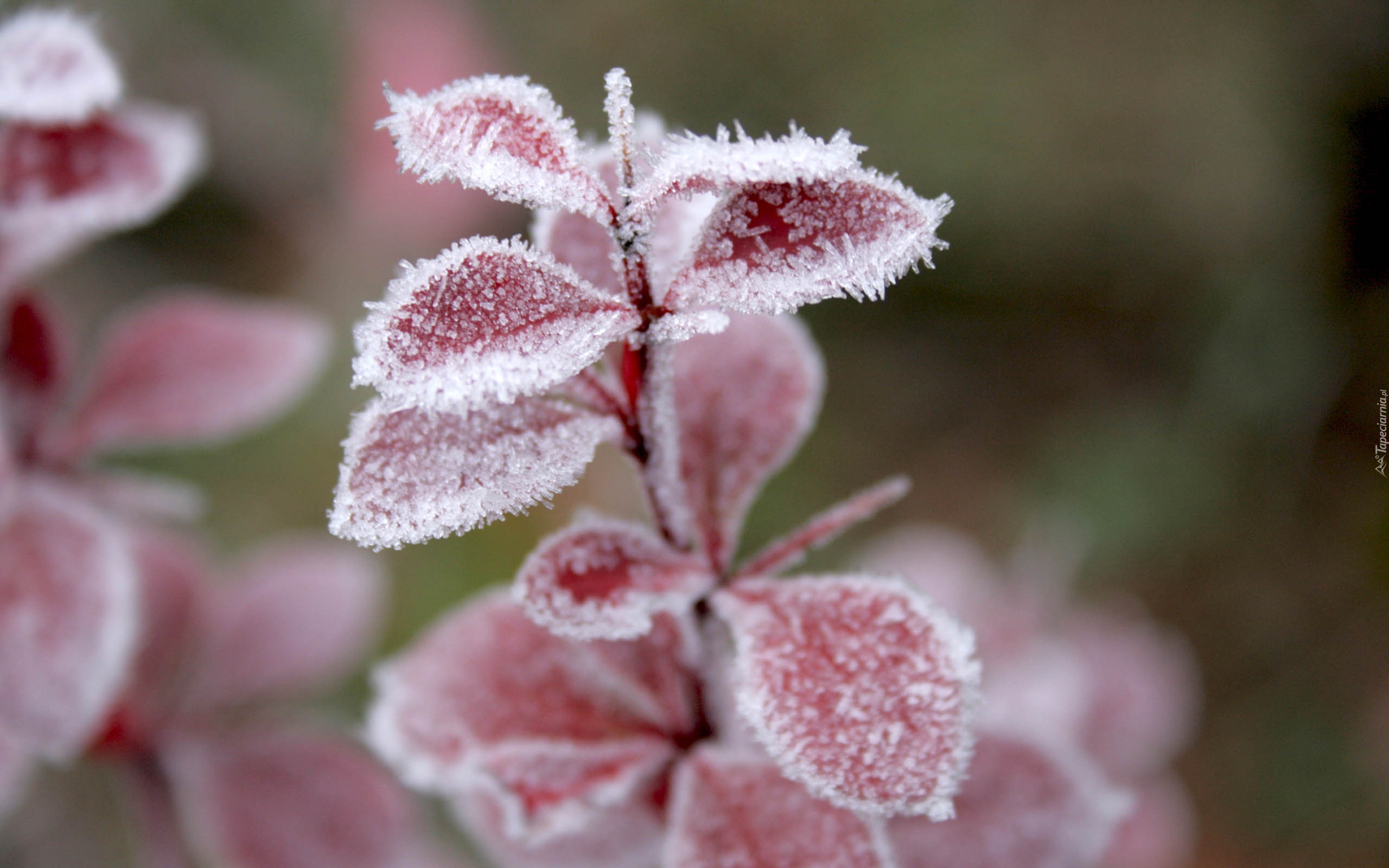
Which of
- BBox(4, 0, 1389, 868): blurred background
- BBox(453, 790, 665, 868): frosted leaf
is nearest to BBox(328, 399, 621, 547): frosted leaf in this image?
BBox(453, 790, 665, 868): frosted leaf

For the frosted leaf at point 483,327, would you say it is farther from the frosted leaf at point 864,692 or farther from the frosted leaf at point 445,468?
the frosted leaf at point 864,692

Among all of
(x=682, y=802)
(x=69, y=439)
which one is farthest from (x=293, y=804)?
(x=682, y=802)

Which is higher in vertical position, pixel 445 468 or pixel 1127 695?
pixel 1127 695

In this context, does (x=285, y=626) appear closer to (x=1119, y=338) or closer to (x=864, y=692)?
(x=864, y=692)

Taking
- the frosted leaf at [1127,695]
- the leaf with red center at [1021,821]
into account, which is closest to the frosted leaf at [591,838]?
the leaf with red center at [1021,821]

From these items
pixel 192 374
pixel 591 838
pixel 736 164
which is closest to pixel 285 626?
pixel 192 374
